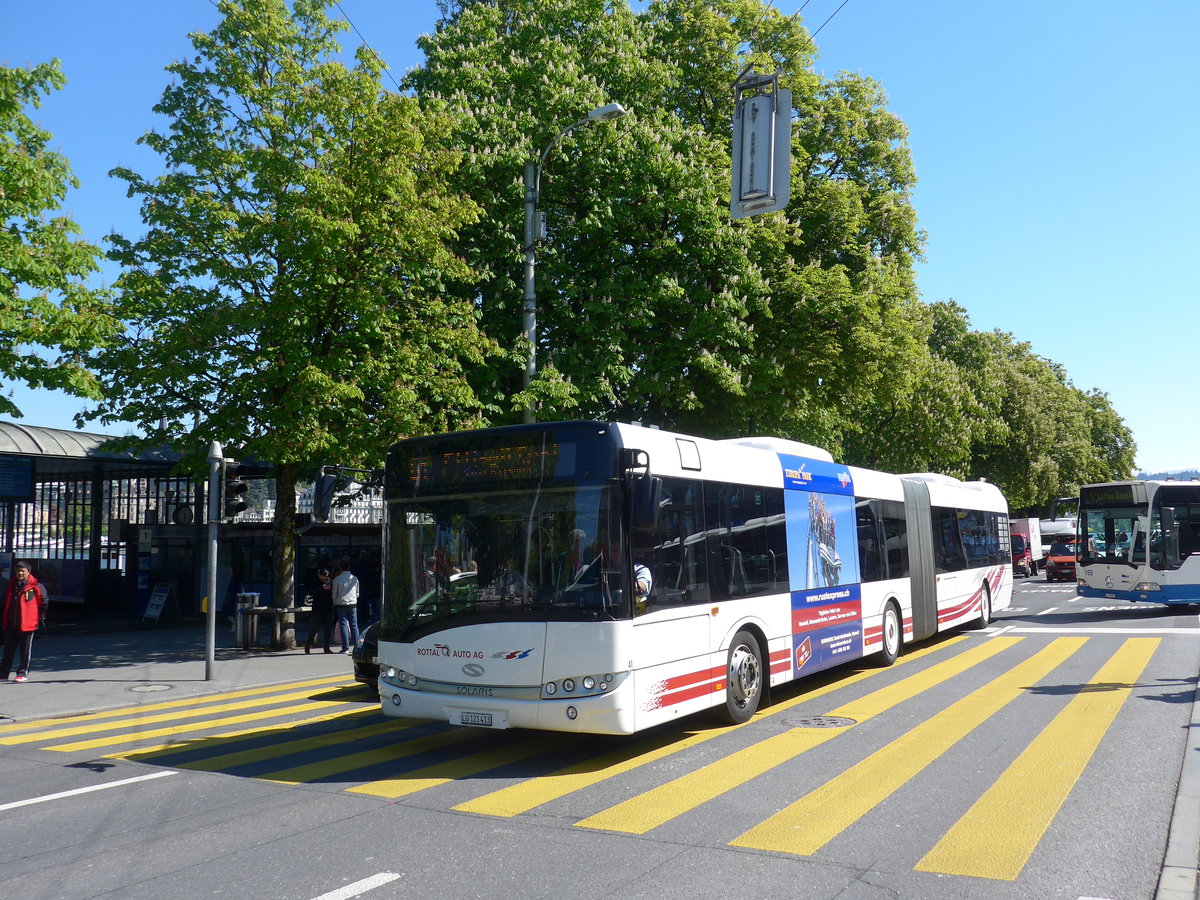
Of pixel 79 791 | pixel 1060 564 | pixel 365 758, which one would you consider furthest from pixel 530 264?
pixel 1060 564

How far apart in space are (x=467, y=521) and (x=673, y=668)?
2.27 metres

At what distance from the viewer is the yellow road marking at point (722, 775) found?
667 centimetres

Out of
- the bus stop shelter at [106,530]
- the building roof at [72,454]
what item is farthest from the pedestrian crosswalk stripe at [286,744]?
the bus stop shelter at [106,530]

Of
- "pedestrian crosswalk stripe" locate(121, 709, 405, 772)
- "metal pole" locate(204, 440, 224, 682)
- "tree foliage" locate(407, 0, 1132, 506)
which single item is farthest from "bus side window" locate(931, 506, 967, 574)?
"metal pole" locate(204, 440, 224, 682)

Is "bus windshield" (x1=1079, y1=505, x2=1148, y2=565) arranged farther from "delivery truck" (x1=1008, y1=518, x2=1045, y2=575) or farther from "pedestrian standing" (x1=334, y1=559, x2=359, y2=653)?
"delivery truck" (x1=1008, y1=518, x2=1045, y2=575)

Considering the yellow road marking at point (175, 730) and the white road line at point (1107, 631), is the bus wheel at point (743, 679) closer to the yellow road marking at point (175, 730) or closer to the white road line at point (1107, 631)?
the yellow road marking at point (175, 730)

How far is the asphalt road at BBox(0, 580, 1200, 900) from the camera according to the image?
18.0 feet

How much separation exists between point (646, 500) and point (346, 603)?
1114 cm

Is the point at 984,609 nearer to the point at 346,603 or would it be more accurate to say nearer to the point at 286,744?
the point at 346,603

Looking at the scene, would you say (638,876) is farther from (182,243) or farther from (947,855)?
(182,243)

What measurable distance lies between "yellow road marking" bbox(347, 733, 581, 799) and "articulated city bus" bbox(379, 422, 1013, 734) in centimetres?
42

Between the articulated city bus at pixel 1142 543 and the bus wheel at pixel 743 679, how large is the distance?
1604 cm

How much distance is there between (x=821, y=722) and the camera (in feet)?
33.2

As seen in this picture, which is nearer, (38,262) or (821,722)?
(821,722)
